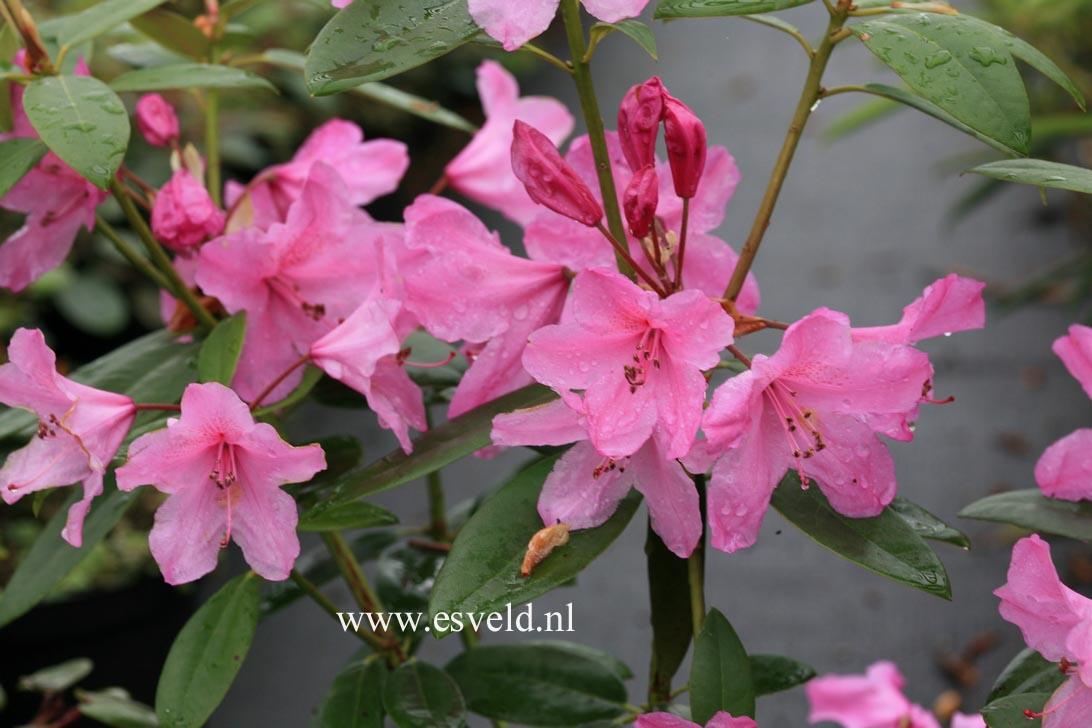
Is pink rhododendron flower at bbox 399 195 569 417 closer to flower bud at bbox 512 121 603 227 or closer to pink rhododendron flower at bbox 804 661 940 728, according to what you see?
flower bud at bbox 512 121 603 227

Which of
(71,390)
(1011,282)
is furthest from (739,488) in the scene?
(1011,282)

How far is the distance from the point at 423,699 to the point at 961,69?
21.0 inches

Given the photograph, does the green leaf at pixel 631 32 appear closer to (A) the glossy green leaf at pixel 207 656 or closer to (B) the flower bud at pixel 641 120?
(B) the flower bud at pixel 641 120

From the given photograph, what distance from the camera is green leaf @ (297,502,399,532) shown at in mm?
699

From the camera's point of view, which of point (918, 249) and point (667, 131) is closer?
point (667, 131)

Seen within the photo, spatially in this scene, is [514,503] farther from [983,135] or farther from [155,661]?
[155,661]

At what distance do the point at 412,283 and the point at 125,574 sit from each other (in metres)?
1.71

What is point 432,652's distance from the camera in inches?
92.5

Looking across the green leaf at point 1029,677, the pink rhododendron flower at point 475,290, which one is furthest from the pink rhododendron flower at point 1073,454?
the pink rhododendron flower at point 475,290

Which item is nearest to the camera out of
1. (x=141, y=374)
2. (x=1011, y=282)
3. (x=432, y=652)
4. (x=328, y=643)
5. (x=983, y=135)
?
(x=983, y=135)

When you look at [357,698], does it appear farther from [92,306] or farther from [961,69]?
[92,306]

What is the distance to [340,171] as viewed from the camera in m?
0.91

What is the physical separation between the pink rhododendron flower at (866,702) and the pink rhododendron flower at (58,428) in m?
0.63

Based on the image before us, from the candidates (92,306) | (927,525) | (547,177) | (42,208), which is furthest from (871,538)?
(92,306)
